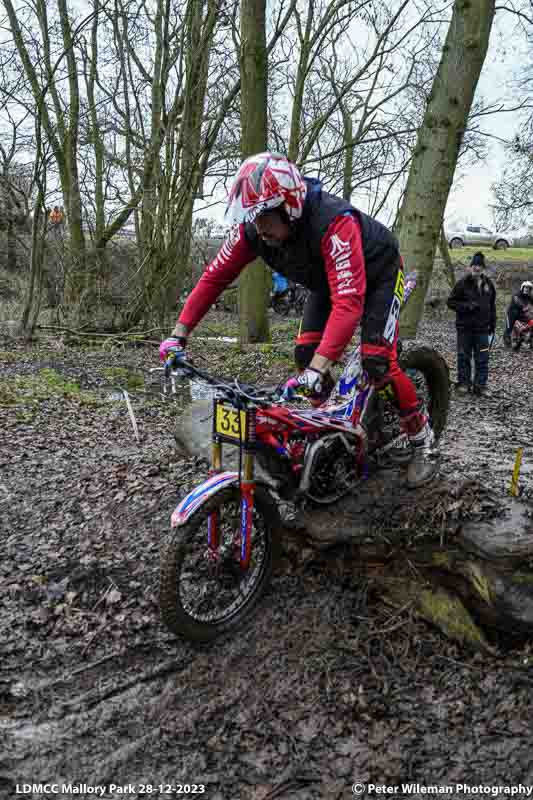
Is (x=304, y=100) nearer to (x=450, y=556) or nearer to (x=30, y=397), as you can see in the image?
(x=30, y=397)

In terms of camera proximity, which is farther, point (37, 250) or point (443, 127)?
point (37, 250)

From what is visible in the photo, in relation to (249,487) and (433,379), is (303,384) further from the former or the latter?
(433,379)

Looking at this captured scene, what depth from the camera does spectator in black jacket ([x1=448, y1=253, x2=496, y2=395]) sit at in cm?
894

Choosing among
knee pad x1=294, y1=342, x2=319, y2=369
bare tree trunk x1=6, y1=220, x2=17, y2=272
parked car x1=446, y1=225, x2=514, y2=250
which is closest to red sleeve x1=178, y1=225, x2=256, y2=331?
knee pad x1=294, y1=342, x2=319, y2=369

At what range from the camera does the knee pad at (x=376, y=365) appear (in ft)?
12.1

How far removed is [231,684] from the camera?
3.06 m

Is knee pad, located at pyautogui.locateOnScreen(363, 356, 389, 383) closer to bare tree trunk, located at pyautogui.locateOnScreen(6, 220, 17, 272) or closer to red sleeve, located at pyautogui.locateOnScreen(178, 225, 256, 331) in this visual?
red sleeve, located at pyautogui.locateOnScreen(178, 225, 256, 331)

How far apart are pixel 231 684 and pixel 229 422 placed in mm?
1363

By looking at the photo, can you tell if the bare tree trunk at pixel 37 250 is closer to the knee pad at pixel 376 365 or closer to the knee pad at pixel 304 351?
the knee pad at pixel 304 351

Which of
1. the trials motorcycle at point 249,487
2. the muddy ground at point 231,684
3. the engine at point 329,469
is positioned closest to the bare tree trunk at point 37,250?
the muddy ground at point 231,684

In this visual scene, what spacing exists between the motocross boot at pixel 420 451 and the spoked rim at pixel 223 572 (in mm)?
1121

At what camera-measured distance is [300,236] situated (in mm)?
3365

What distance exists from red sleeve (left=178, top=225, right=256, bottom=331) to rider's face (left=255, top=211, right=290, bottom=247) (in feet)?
0.82

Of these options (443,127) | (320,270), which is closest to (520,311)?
(443,127)
